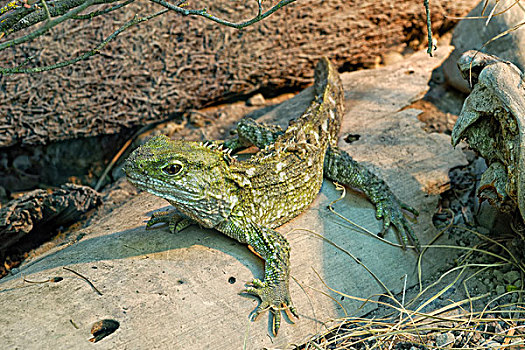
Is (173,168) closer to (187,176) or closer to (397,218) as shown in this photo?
(187,176)

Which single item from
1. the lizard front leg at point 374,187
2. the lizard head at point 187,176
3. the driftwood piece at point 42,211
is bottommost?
the driftwood piece at point 42,211

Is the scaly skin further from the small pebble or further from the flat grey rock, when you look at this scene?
the small pebble

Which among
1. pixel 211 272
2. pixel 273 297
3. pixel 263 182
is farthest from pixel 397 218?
pixel 211 272

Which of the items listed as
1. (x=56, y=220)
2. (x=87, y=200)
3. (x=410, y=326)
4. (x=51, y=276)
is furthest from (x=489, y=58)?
(x=56, y=220)

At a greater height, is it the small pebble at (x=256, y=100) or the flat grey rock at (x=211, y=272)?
the small pebble at (x=256, y=100)

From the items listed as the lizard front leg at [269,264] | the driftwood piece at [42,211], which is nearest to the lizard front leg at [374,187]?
the lizard front leg at [269,264]

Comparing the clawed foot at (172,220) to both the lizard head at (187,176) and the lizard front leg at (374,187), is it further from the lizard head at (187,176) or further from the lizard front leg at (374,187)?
the lizard front leg at (374,187)

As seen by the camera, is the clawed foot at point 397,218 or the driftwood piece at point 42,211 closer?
the clawed foot at point 397,218
